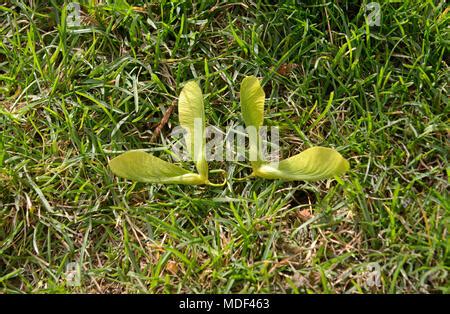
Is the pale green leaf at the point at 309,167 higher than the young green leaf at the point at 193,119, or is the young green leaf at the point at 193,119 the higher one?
the young green leaf at the point at 193,119

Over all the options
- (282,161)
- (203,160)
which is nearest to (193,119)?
(203,160)

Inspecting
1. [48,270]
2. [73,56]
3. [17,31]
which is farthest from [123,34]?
[48,270]

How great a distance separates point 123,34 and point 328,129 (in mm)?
591

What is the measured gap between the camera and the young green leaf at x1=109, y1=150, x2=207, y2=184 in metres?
1.33

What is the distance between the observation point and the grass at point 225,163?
50.8 inches

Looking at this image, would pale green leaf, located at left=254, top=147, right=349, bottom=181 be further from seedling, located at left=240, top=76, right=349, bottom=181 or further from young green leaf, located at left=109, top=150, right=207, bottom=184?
young green leaf, located at left=109, top=150, right=207, bottom=184

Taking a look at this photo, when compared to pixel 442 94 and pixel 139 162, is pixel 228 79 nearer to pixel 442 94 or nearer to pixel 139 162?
pixel 139 162

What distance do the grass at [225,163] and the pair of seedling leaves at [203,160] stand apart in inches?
1.5

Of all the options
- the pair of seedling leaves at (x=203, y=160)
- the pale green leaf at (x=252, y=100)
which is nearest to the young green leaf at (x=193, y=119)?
the pair of seedling leaves at (x=203, y=160)

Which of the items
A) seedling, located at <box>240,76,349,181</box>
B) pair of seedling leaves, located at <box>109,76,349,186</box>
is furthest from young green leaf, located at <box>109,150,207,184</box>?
seedling, located at <box>240,76,349,181</box>

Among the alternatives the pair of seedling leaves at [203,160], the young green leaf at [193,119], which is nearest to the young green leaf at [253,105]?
the pair of seedling leaves at [203,160]

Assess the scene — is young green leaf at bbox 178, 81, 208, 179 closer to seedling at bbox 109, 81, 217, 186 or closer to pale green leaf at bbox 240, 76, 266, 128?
seedling at bbox 109, 81, 217, 186

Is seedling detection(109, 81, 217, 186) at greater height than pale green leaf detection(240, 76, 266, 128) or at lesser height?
lesser

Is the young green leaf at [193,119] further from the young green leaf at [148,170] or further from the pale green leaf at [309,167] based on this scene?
the pale green leaf at [309,167]
